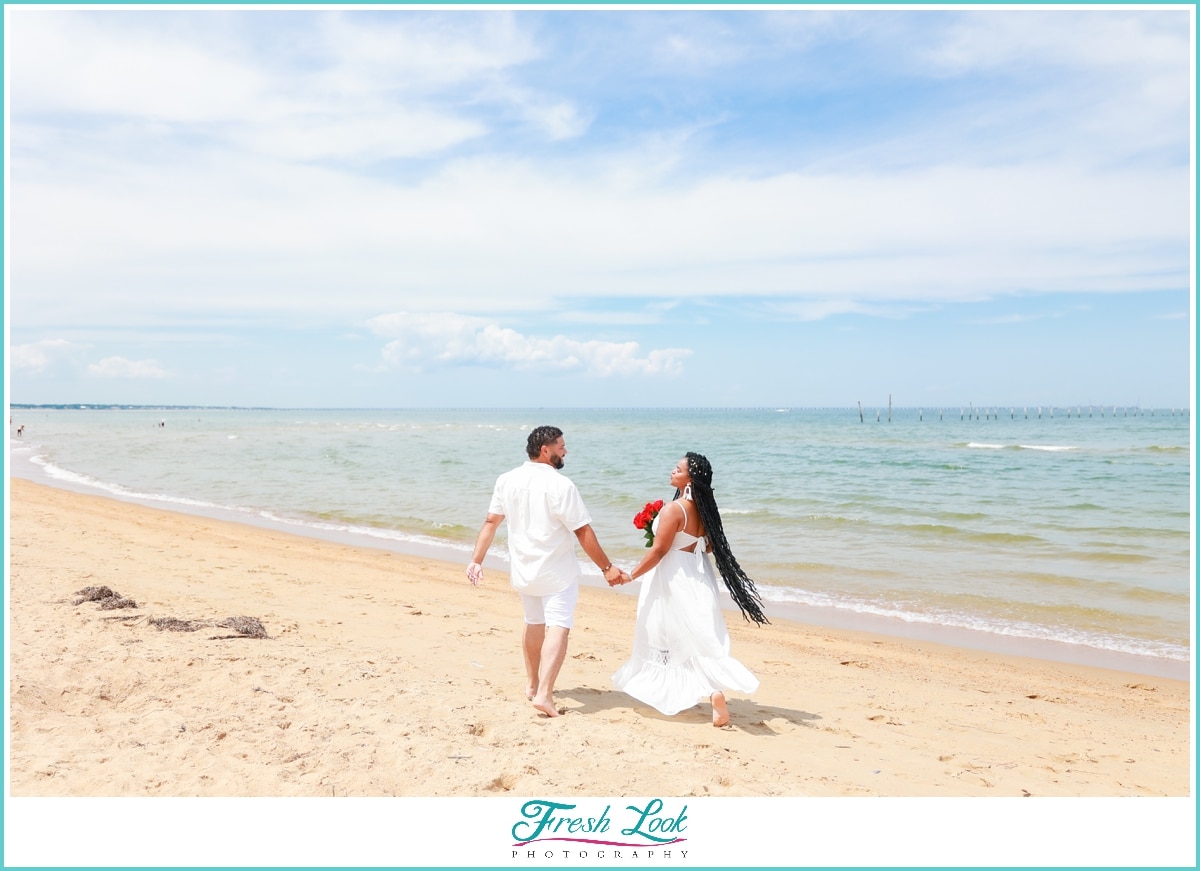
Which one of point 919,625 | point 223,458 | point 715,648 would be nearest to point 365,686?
point 715,648

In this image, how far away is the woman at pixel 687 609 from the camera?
17.7 feet

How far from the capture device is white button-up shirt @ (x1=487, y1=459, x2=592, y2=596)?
17.1 ft

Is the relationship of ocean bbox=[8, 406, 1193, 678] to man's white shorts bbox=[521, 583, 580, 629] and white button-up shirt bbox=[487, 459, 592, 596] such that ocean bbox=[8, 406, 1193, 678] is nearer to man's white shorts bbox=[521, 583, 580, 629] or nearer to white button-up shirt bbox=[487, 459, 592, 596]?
man's white shorts bbox=[521, 583, 580, 629]

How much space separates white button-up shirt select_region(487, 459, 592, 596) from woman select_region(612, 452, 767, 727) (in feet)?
1.71

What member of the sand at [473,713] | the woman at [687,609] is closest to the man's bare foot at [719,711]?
the woman at [687,609]

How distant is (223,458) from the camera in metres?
34.9

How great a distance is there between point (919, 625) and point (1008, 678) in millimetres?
1990

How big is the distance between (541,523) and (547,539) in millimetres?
116

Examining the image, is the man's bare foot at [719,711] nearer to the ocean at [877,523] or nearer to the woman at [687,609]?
the woman at [687,609]

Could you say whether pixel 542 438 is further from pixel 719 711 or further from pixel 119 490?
pixel 119 490

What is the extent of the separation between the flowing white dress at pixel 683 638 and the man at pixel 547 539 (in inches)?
14.7

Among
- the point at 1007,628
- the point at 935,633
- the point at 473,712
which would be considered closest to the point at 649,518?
the point at 473,712

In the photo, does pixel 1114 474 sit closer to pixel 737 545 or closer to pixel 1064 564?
pixel 1064 564

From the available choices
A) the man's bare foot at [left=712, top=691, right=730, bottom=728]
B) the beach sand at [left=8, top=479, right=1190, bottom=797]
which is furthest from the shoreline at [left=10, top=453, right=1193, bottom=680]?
the man's bare foot at [left=712, top=691, right=730, bottom=728]
